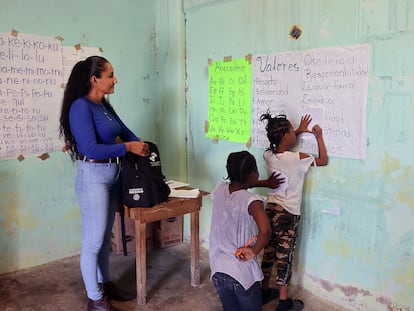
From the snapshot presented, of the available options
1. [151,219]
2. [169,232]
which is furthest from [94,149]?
[169,232]

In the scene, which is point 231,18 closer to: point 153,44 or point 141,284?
point 153,44

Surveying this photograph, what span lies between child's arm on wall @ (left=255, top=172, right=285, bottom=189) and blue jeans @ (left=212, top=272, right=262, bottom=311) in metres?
0.63

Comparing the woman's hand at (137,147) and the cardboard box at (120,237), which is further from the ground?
the woman's hand at (137,147)

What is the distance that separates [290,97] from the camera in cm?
260

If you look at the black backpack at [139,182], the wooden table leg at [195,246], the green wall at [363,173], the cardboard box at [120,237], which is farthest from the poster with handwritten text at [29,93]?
the green wall at [363,173]

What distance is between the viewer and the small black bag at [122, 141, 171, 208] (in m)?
2.36

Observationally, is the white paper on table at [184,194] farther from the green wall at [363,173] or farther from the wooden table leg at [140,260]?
the green wall at [363,173]

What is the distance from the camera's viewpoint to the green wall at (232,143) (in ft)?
7.06

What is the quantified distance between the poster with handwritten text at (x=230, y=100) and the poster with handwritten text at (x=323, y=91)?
0.14 m

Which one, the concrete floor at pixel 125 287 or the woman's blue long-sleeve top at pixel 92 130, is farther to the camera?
the concrete floor at pixel 125 287

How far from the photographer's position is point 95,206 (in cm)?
227

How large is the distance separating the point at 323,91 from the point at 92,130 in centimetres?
134

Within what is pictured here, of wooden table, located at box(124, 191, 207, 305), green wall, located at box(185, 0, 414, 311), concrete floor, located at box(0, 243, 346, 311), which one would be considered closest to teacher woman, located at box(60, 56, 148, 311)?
wooden table, located at box(124, 191, 207, 305)

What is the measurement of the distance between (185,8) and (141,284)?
218cm
